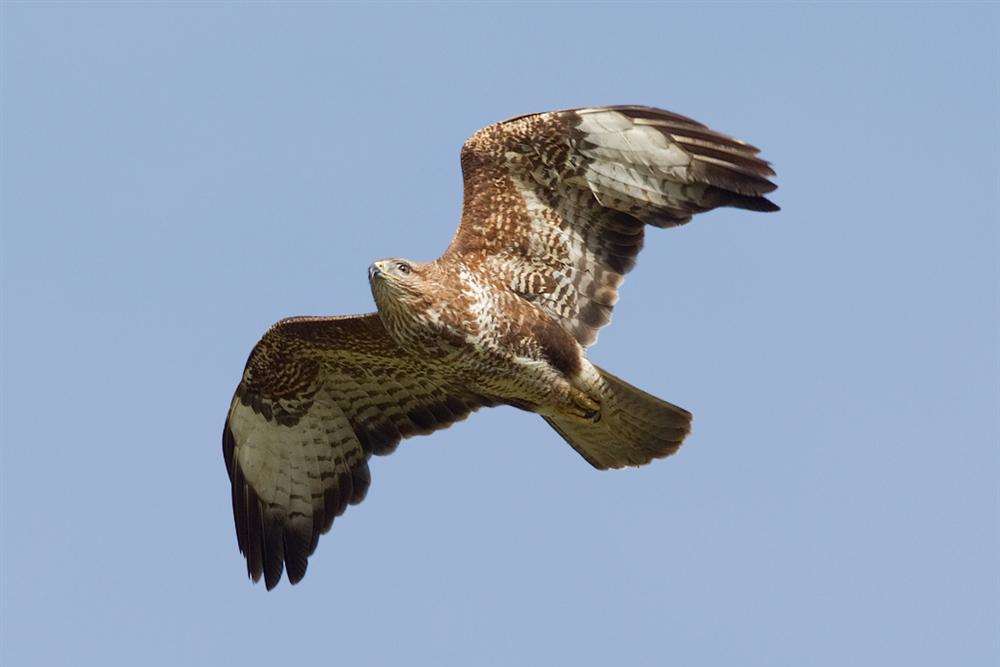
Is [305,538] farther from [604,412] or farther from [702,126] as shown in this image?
[702,126]

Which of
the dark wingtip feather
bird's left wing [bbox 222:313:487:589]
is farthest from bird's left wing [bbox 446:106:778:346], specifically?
bird's left wing [bbox 222:313:487:589]

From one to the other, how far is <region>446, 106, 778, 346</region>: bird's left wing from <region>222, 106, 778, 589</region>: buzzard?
1 cm

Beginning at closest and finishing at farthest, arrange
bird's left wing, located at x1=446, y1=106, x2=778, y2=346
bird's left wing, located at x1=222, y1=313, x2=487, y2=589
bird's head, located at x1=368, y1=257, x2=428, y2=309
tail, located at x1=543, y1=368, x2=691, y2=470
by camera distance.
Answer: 1. bird's head, located at x1=368, y1=257, x2=428, y2=309
2. bird's left wing, located at x1=446, y1=106, x2=778, y2=346
3. tail, located at x1=543, y1=368, x2=691, y2=470
4. bird's left wing, located at x1=222, y1=313, x2=487, y2=589

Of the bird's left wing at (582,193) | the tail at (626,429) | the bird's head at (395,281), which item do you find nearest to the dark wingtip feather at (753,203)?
the bird's left wing at (582,193)

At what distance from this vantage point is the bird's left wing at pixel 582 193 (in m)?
13.3

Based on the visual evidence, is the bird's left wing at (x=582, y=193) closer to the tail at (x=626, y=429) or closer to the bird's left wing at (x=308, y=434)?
the tail at (x=626, y=429)

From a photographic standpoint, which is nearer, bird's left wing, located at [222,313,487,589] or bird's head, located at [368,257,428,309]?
bird's head, located at [368,257,428,309]

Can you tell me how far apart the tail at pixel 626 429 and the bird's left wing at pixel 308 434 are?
0.86m

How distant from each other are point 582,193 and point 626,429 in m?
1.86

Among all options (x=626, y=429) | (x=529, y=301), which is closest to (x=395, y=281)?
(x=529, y=301)

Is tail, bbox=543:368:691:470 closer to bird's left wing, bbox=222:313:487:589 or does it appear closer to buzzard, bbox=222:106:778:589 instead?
buzzard, bbox=222:106:778:589

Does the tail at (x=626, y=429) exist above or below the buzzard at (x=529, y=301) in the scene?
below

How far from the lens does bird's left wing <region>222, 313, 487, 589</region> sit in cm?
1405

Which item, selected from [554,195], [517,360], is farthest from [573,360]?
[554,195]
